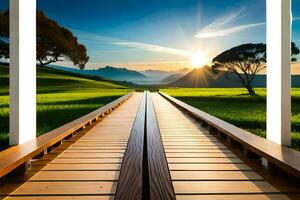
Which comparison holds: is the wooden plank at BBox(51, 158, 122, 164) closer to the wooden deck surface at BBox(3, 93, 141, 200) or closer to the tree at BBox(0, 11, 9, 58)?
the wooden deck surface at BBox(3, 93, 141, 200)

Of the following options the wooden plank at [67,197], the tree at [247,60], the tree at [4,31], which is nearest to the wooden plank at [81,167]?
the wooden plank at [67,197]

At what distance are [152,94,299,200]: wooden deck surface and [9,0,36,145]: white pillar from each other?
5.10ft

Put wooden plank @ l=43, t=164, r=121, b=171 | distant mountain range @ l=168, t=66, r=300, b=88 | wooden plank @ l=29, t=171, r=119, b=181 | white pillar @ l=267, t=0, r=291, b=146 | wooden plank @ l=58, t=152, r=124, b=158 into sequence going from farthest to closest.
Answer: distant mountain range @ l=168, t=66, r=300, b=88 < wooden plank @ l=58, t=152, r=124, b=158 < white pillar @ l=267, t=0, r=291, b=146 < wooden plank @ l=43, t=164, r=121, b=171 < wooden plank @ l=29, t=171, r=119, b=181

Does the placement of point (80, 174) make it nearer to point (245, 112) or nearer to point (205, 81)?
point (245, 112)

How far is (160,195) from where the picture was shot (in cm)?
231

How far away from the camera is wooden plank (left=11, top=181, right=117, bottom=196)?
261cm

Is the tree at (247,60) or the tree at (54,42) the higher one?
the tree at (54,42)

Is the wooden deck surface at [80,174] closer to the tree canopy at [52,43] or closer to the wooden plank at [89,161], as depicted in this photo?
the wooden plank at [89,161]

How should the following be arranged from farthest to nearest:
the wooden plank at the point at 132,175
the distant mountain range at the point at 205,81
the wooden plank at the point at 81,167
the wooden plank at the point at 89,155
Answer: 1. the distant mountain range at the point at 205,81
2. the wooden plank at the point at 89,155
3. the wooden plank at the point at 81,167
4. the wooden plank at the point at 132,175

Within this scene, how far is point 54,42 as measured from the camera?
160 feet

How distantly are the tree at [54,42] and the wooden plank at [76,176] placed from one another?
47026 mm

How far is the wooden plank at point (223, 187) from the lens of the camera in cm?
264

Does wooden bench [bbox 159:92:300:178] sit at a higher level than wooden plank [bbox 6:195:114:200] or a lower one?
higher

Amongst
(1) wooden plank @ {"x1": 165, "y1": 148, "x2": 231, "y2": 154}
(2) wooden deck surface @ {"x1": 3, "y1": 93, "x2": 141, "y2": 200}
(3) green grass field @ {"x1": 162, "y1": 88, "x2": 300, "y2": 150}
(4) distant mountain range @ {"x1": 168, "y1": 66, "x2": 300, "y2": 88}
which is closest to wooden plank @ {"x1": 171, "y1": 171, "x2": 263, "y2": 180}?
(2) wooden deck surface @ {"x1": 3, "y1": 93, "x2": 141, "y2": 200}
